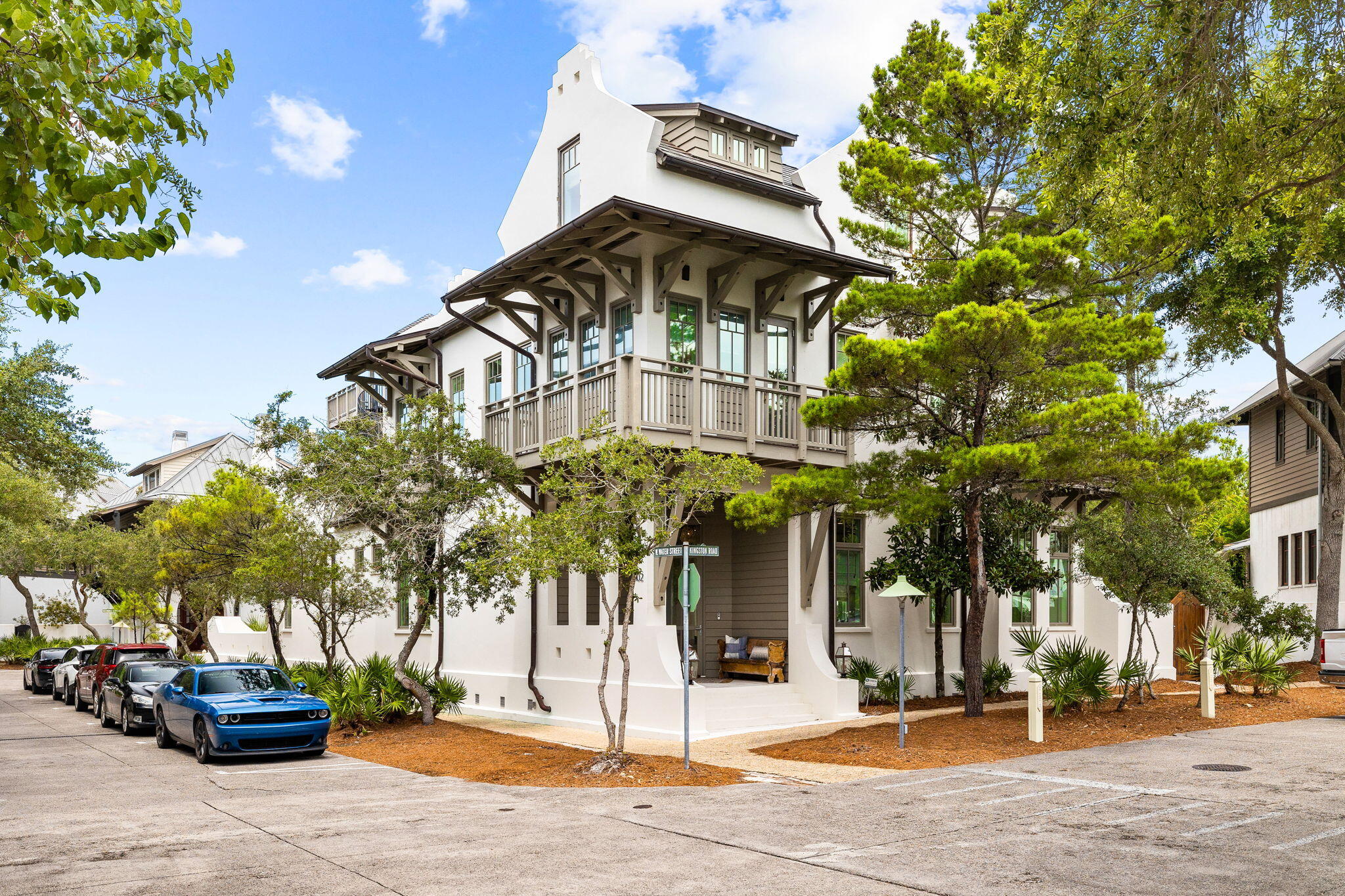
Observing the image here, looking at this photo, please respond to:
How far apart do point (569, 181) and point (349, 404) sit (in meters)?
12.0

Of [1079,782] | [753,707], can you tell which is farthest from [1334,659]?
[753,707]

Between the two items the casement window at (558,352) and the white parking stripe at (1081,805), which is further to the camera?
the casement window at (558,352)

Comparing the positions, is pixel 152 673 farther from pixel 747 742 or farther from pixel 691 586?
pixel 691 586

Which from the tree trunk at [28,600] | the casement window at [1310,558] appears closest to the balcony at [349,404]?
the tree trunk at [28,600]

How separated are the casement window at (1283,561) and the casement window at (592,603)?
2461cm

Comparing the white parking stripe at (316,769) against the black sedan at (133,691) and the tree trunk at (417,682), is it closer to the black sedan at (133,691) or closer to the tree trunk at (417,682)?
the tree trunk at (417,682)

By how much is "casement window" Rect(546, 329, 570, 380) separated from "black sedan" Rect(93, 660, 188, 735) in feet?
27.7

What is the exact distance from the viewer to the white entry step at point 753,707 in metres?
17.5

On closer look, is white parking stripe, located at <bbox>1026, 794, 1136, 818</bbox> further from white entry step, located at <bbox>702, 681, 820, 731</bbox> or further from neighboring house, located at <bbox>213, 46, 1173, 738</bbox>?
white entry step, located at <bbox>702, 681, 820, 731</bbox>

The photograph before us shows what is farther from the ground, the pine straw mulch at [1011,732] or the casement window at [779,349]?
the casement window at [779,349]

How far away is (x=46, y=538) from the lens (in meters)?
39.6

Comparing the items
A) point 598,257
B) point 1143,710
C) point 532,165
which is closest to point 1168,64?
point 598,257

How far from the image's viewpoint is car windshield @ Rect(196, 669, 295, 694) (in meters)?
16.6

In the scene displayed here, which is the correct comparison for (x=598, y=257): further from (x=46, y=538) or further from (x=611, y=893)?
(x=46, y=538)
